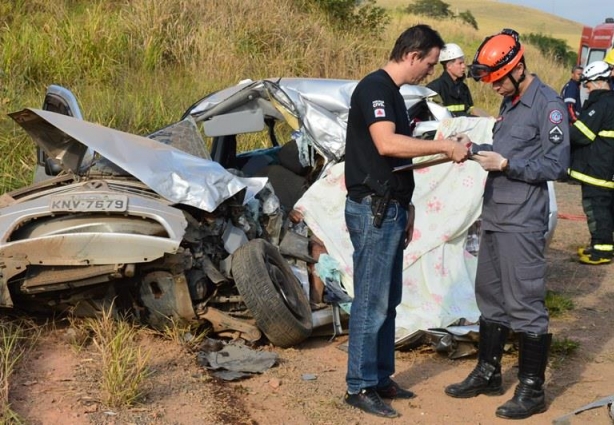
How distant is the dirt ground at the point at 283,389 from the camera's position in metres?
4.40

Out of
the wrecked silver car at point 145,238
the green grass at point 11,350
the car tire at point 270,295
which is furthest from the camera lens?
the car tire at point 270,295

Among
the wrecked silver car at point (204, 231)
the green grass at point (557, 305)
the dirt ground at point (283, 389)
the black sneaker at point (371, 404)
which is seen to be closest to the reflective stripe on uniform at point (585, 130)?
the green grass at point (557, 305)

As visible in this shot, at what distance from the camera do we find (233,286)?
5.64 meters

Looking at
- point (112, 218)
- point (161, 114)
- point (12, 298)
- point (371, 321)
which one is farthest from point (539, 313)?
point (161, 114)

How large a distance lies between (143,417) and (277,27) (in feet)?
36.9

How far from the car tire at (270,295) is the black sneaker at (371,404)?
905mm

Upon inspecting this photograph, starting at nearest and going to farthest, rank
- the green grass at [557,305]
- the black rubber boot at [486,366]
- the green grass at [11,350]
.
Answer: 1. the green grass at [11,350]
2. the black rubber boot at [486,366]
3. the green grass at [557,305]

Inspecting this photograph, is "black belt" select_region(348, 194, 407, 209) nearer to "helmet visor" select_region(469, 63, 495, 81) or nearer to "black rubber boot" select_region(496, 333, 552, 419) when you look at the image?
"helmet visor" select_region(469, 63, 495, 81)

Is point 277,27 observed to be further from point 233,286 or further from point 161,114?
point 233,286

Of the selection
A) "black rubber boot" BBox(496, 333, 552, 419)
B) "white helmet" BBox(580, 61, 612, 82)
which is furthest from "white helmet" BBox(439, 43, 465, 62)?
"black rubber boot" BBox(496, 333, 552, 419)

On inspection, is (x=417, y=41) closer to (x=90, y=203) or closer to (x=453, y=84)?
(x=90, y=203)

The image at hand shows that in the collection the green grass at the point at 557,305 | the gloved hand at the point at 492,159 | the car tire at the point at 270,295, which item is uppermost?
the gloved hand at the point at 492,159

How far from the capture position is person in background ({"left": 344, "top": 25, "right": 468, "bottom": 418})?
13.7ft

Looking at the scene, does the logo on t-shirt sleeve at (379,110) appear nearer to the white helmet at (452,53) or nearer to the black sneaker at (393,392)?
the black sneaker at (393,392)
